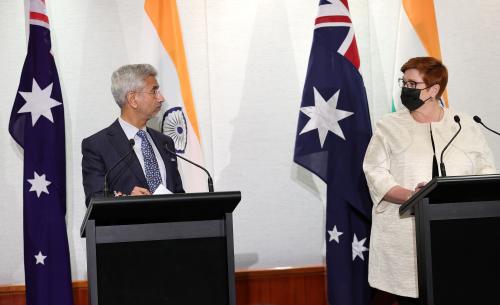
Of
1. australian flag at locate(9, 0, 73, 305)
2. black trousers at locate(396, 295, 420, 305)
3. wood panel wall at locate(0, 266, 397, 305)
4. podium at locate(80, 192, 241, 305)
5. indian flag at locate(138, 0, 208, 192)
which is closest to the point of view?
podium at locate(80, 192, 241, 305)

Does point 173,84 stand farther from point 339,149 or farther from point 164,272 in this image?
point 164,272

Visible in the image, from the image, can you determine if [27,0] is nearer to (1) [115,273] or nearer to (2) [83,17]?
(2) [83,17]

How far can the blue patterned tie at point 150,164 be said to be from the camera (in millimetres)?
3312

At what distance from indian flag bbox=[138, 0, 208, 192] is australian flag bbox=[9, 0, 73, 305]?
1.83ft

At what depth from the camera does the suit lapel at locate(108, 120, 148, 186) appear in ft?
10.7

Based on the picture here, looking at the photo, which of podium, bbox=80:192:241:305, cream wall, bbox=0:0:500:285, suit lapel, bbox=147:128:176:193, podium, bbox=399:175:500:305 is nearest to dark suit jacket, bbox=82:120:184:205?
suit lapel, bbox=147:128:176:193

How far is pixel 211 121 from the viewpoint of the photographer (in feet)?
14.8

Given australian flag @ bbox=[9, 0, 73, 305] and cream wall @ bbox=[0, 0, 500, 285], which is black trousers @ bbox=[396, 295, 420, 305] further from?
australian flag @ bbox=[9, 0, 73, 305]

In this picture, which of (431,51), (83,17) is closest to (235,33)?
(83,17)

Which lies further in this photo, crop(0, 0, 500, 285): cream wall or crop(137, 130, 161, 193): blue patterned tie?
crop(0, 0, 500, 285): cream wall

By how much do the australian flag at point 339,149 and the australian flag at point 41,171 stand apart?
1373 millimetres

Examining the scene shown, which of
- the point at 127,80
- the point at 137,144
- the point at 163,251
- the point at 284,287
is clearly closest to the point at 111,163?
the point at 137,144

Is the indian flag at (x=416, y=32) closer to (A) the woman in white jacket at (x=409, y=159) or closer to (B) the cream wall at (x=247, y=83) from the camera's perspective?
(B) the cream wall at (x=247, y=83)

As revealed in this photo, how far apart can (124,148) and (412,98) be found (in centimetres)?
141
